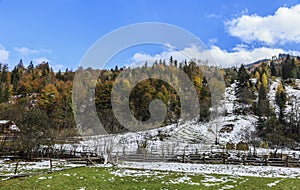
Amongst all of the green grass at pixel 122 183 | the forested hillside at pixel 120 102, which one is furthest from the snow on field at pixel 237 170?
the forested hillside at pixel 120 102

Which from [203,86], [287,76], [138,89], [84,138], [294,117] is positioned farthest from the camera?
[287,76]

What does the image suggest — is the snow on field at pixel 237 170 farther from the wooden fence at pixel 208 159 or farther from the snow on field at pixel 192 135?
the snow on field at pixel 192 135

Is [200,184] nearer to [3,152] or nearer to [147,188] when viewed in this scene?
[147,188]

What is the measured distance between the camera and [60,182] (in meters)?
10.9

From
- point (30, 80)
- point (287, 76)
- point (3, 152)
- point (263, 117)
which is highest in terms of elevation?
point (287, 76)

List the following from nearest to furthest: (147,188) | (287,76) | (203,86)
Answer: (147,188) → (203,86) → (287,76)

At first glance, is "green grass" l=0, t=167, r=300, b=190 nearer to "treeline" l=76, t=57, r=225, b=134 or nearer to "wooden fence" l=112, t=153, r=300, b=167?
"wooden fence" l=112, t=153, r=300, b=167

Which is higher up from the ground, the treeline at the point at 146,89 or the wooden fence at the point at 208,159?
the treeline at the point at 146,89

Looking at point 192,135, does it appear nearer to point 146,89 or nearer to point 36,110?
point 146,89

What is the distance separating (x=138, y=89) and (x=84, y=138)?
10030mm

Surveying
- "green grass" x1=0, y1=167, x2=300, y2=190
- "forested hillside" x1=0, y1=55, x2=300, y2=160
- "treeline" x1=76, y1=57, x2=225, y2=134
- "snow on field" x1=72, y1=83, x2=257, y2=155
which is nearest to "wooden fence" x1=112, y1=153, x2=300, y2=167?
"snow on field" x1=72, y1=83, x2=257, y2=155

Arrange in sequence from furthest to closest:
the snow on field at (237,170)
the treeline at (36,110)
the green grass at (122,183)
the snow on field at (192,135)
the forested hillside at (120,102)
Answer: the snow on field at (192,135) → the forested hillside at (120,102) → the treeline at (36,110) → the snow on field at (237,170) → the green grass at (122,183)

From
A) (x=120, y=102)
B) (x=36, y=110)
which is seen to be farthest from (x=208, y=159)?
(x=36, y=110)

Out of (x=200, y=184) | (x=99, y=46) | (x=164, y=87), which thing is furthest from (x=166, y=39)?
(x=164, y=87)
